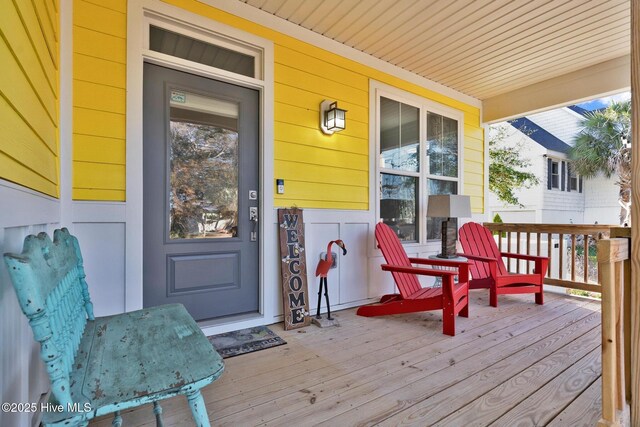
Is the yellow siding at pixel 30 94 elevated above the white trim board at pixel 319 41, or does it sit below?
below

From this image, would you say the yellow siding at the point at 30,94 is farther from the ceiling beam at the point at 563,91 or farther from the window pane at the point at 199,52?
the ceiling beam at the point at 563,91

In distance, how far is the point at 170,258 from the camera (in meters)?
2.42

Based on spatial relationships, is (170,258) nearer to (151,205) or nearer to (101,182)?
(151,205)

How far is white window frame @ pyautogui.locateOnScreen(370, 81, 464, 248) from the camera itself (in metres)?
3.56

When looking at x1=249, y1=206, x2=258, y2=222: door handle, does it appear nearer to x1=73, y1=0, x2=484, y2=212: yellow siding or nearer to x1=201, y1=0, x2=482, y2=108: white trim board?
x1=73, y1=0, x2=484, y2=212: yellow siding

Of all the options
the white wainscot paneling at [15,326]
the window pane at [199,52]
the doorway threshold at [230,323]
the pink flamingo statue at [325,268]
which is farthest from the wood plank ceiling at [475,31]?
the doorway threshold at [230,323]

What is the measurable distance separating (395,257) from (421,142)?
5.83ft

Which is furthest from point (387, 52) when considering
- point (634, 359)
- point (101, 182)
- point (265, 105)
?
point (634, 359)

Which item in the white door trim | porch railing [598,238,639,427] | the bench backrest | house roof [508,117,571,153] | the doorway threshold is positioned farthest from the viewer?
house roof [508,117,571,153]

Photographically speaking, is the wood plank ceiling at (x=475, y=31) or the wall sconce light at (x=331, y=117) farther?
the wall sconce light at (x=331, y=117)

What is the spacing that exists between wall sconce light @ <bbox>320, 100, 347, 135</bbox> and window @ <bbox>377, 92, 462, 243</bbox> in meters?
0.74

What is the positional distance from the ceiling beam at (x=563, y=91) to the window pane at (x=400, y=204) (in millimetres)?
1928

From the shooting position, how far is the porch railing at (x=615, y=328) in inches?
45.9

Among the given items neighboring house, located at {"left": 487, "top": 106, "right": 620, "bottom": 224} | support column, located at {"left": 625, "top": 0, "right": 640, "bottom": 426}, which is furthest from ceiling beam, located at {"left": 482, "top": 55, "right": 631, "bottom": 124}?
neighboring house, located at {"left": 487, "top": 106, "right": 620, "bottom": 224}
